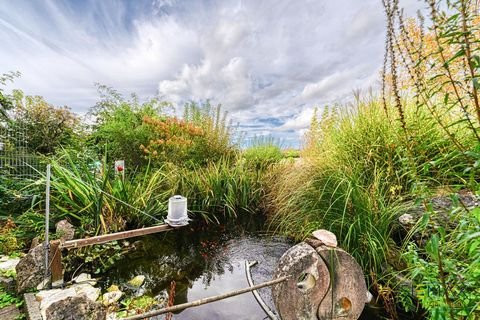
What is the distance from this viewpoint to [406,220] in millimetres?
2102

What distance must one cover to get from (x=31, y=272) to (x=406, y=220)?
351 cm

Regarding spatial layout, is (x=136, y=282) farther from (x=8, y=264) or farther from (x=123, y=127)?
(x=123, y=127)

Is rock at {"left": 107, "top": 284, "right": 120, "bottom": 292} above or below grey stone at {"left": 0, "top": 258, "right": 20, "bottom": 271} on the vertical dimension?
below

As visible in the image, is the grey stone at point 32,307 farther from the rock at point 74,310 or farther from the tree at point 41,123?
the tree at point 41,123

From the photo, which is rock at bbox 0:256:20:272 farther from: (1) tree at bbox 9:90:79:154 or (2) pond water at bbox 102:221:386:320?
(1) tree at bbox 9:90:79:154

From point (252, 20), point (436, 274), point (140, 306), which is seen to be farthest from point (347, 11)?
point (140, 306)

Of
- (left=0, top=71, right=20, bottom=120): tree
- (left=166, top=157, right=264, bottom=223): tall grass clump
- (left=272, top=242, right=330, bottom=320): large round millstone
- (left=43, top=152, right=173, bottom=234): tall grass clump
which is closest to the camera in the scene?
(left=272, top=242, right=330, bottom=320): large round millstone

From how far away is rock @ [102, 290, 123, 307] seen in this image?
210cm

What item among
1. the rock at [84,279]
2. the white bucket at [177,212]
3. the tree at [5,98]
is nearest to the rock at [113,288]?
the rock at [84,279]

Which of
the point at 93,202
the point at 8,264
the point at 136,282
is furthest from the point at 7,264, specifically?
the point at 136,282

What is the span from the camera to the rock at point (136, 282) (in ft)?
7.92

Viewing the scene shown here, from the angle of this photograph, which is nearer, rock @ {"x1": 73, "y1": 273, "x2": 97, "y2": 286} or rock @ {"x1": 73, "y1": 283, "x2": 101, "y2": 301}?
rock @ {"x1": 73, "y1": 283, "x2": 101, "y2": 301}

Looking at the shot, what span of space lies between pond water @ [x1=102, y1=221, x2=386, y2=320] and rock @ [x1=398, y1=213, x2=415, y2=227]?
87 cm

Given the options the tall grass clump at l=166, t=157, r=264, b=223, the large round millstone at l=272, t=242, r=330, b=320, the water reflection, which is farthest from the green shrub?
the tall grass clump at l=166, t=157, r=264, b=223
